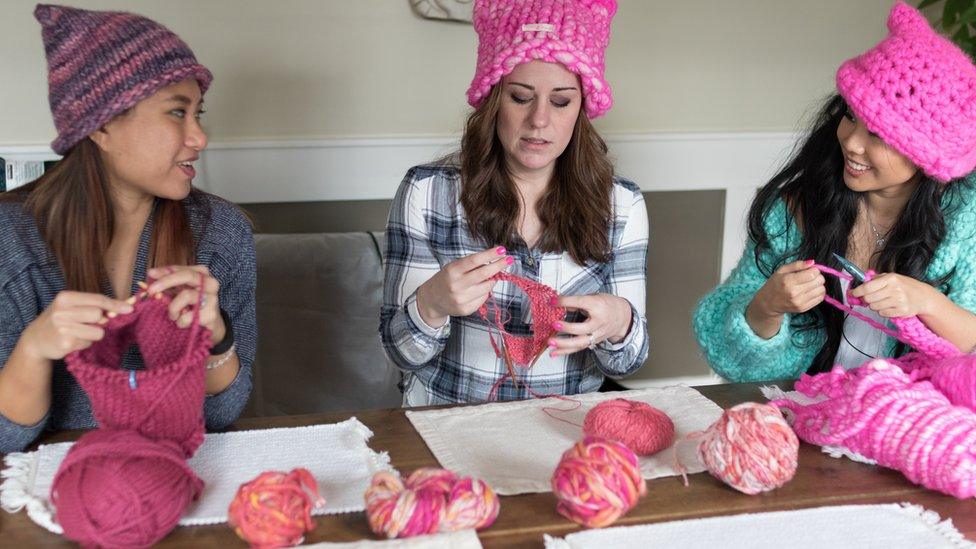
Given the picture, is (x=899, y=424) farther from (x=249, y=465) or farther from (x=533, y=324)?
(x=249, y=465)

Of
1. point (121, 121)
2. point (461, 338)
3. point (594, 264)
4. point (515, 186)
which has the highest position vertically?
point (121, 121)

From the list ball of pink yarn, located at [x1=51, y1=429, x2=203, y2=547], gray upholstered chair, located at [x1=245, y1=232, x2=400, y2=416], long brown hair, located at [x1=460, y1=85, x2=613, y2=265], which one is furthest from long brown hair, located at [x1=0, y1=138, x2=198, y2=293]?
gray upholstered chair, located at [x1=245, y1=232, x2=400, y2=416]

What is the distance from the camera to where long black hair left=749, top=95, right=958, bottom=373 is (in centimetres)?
151

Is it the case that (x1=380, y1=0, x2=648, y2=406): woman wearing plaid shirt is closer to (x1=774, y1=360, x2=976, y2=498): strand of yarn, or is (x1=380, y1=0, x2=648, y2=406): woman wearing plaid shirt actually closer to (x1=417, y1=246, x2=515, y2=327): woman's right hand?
(x1=417, y1=246, x2=515, y2=327): woman's right hand

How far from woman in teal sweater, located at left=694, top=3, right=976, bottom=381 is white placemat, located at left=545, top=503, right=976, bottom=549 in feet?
1.30

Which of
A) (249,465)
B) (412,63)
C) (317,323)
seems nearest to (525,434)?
(249,465)

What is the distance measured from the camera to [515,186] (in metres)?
1.61

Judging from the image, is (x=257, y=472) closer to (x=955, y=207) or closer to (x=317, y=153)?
(x=955, y=207)

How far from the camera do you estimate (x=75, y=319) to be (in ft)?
3.29

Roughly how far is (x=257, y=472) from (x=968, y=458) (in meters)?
0.82

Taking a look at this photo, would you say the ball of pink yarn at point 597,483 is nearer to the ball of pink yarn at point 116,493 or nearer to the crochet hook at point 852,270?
the ball of pink yarn at point 116,493

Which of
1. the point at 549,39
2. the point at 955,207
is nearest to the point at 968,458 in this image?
the point at 955,207

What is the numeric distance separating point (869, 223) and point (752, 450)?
28.7 inches

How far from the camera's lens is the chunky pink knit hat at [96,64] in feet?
3.84
